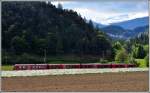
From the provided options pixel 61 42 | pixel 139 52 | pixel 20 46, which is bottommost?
pixel 139 52

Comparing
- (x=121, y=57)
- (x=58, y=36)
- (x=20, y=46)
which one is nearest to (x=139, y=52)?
(x=121, y=57)

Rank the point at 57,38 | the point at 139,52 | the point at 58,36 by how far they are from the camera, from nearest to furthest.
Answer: the point at 139,52 → the point at 58,36 → the point at 57,38

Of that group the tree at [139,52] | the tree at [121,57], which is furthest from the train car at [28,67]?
the tree at [139,52]

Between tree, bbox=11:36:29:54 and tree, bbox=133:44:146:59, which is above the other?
tree, bbox=11:36:29:54

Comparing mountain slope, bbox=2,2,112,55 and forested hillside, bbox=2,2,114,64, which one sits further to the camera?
mountain slope, bbox=2,2,112,55

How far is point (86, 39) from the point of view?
4550cm

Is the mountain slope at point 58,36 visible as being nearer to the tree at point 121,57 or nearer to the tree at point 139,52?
the tree at point 121,57

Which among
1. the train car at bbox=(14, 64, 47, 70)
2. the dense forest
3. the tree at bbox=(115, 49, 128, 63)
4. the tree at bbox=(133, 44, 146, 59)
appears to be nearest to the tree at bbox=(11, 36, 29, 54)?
the dense forest

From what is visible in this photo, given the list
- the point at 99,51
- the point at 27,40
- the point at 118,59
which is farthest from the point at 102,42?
the point at 27,40

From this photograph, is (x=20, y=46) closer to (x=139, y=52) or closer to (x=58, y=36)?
(x=58, y=36)

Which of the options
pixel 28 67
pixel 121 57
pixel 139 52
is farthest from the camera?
pixel 121 57

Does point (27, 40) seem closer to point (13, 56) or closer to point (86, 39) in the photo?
point (13, 56)

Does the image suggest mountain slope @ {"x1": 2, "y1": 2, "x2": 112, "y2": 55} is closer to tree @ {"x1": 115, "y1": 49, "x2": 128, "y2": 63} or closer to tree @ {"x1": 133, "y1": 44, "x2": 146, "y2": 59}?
tree @ {"x1": 115, "y1": 49, "x2": 128, "y2": 63}

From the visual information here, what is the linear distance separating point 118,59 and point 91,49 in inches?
267
